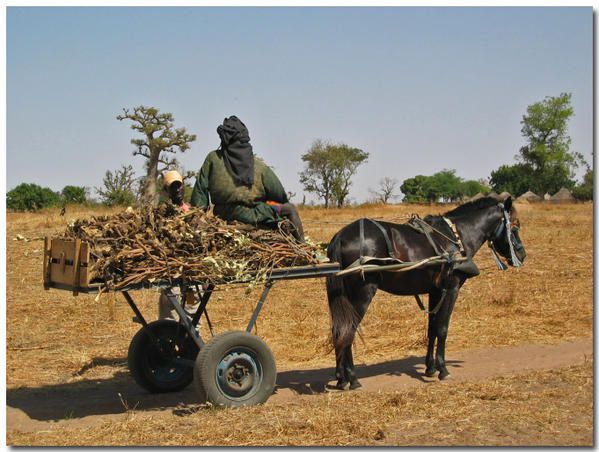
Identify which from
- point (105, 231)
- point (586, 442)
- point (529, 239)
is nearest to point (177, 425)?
point (105, 231)

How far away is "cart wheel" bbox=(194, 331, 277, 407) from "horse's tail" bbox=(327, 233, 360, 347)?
97cm

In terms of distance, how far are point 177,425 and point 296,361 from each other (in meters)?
3.19

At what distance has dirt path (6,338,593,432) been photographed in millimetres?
6867

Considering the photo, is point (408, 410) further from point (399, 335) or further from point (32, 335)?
point (32, 335)

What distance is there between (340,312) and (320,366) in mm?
1651

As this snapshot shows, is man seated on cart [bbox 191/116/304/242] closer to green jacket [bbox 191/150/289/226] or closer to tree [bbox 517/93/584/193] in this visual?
green jacket [bbox 191/150/289/226]

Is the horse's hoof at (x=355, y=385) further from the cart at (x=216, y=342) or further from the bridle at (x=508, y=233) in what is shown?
the bridle at (x=508, y=233)

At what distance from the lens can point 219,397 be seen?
6.56 m

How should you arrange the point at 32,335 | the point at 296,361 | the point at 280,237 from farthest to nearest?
the point at 32,335 → the point at 296,361 → the point at 280,237

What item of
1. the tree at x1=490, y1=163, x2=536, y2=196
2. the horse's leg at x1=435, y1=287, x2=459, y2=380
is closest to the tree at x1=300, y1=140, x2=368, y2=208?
the tree at x1=490, y1=163, x2=536, y2=196

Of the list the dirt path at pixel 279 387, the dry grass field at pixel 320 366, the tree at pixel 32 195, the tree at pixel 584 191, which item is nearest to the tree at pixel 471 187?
the tree at pixel 584 191

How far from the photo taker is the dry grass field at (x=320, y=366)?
5.98m

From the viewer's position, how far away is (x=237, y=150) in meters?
7.39

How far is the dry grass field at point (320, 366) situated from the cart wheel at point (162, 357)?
1.11 ft
